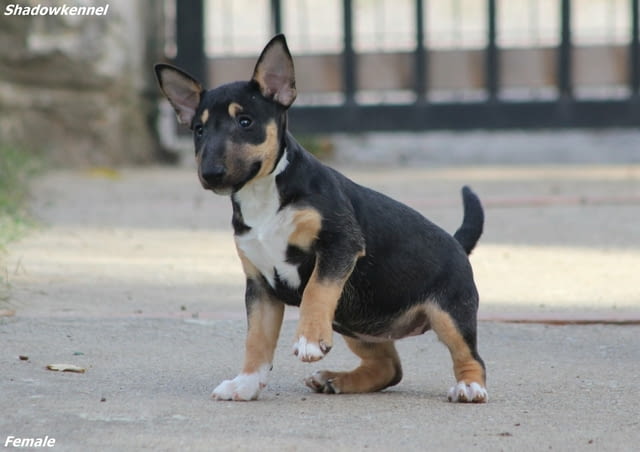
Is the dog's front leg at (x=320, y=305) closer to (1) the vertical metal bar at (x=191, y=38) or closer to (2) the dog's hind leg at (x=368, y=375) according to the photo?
(2) the dog's hind leg at (x=368, y=375)

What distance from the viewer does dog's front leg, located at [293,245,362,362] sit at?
13.6 feet

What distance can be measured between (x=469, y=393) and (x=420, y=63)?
11832 mm

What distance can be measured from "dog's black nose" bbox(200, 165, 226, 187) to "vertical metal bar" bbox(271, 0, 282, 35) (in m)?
12.1

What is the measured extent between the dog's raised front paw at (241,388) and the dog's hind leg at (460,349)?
2.30 feet

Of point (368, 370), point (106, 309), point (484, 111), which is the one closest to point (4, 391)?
point (368, 370)

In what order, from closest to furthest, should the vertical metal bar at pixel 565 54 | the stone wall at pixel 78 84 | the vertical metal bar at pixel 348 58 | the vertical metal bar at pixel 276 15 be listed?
1. the stone wall at pixel 78 84
2. the vertical metal bar at pixel 565 54
3. the vertical metal bar at pixel 348 58
4. the vertical metal bar at pixel 276 15

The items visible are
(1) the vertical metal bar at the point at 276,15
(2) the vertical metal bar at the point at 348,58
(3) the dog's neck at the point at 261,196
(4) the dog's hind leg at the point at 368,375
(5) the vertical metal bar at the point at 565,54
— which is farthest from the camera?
(1) the vertical metal bar at the point at 276,15

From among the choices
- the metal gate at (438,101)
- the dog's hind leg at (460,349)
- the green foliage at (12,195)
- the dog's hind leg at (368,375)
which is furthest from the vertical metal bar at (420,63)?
the dog's hind leg at (460,349)

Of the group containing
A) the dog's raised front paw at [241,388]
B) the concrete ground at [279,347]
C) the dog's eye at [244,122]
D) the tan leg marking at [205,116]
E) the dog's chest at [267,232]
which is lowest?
the concrete ground at [279,347]

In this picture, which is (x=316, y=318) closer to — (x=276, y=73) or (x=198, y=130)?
(x=198, y=130)

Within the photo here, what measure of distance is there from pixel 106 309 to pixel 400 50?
1060cm

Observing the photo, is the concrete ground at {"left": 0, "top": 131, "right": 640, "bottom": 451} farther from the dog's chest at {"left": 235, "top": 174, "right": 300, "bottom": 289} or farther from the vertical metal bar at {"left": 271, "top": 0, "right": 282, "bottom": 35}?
the vertical metal bar at {"left": 271, "top": 0, "right": 282, "bottom": 35}

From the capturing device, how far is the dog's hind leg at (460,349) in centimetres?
445

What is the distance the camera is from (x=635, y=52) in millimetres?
15742
